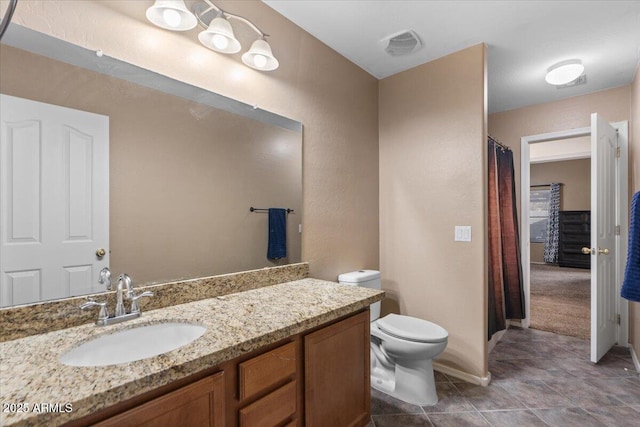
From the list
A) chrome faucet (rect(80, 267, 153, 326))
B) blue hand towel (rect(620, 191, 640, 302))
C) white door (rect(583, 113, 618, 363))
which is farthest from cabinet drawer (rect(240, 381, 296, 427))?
white door (rect(583, 113, 618, 363))

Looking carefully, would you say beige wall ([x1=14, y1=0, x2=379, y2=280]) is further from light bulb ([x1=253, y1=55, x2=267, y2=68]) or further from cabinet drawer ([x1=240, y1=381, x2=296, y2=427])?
cabinet drawer ([x1=240, y1=381, x2=296, y2=427])

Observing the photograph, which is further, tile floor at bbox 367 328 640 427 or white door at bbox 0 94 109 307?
tile floor at bbox 367 328 640 427

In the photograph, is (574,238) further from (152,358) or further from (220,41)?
(152,358)

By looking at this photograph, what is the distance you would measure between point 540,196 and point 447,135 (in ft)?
22.9

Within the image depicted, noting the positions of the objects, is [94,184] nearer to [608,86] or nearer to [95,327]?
[95,327]

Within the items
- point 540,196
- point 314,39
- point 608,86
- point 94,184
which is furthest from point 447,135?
point 540,196

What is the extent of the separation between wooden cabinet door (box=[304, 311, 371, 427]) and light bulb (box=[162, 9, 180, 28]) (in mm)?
1499

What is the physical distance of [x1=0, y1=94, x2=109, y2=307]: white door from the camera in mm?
1034

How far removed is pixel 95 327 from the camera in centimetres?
111

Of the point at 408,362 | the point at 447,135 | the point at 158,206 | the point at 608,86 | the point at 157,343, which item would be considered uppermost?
the point at 608,86

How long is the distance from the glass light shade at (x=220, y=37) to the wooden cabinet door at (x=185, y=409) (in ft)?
4.78

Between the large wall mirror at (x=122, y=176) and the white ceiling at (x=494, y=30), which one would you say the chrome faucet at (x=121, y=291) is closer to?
the large wall mirror at (x=122, y=176)

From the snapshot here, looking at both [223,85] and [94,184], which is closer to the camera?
[94,184]

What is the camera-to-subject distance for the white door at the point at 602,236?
8.05 ft
